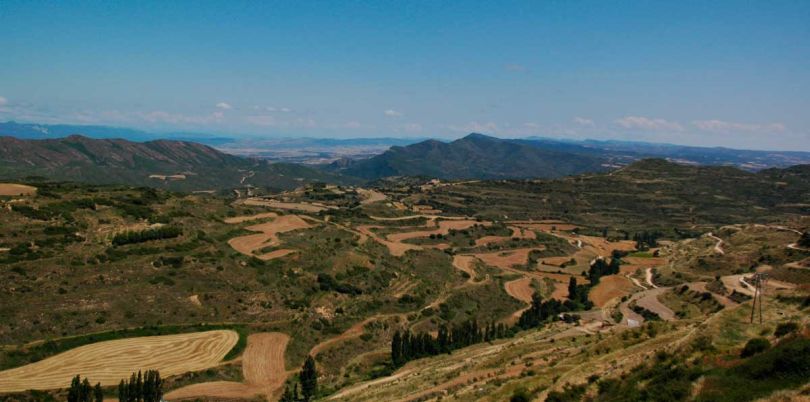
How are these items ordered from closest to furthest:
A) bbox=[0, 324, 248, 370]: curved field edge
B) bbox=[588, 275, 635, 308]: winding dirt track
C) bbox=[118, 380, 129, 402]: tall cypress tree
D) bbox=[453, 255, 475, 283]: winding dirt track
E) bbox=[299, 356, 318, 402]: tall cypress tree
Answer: bbox=[118, 380, 129, 402]: tall cypress tree, bbox=[0, 324, 248, 370]: curved field edge, bbox=[299, 356, 318, 402]: tall cypress tree, bbox=[588, 275, 635, 308]: winding dirt track, bbox=[453, 255, 475, 283]: winding dirt track

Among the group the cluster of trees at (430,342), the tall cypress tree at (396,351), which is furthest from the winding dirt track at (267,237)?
the cluster of trees at (430,342)

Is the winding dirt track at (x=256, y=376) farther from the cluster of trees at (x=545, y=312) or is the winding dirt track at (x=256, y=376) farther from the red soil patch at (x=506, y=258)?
the red soil patch at (x=506, y=258)

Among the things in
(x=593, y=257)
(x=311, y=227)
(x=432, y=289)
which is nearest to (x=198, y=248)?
(x=311, y=227)

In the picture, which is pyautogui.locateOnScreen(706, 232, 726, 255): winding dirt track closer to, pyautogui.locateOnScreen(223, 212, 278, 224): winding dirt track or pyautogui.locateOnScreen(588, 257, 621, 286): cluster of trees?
pyautogui.locateOnScreen(588, 257, 621, 286): cluster of trees

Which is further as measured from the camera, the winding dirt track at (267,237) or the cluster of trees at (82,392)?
the winding dirt track at (267,237)

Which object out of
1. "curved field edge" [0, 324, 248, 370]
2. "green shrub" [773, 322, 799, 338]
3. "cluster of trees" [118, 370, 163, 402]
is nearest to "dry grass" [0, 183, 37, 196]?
"curved field edge" [0, 324, 248, 370]

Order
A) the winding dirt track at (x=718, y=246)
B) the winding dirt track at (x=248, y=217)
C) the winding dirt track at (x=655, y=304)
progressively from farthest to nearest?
the winding dirt track at (x=718, y=246) < the winding dirt track at (x=248, y=217) < the winding dirt track at (x=655, y=304)

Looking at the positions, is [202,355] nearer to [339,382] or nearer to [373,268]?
[339,382]
